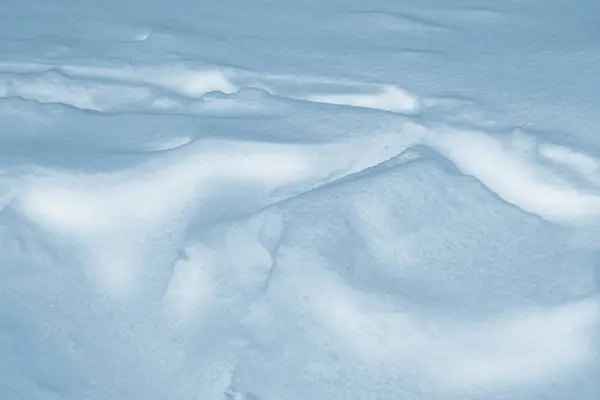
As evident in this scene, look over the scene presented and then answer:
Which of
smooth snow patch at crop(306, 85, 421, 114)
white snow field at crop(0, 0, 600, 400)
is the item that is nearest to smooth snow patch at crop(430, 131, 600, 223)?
white snow field at crop(0, 0, 600, 400)

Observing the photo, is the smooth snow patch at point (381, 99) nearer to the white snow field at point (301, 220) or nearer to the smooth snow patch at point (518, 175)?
the white snow field at point (301, 220)

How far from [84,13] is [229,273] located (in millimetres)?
1221

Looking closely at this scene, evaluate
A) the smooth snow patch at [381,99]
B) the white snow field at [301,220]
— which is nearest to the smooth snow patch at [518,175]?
the white snow field at [301,220]

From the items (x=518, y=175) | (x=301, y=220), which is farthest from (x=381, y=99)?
(x=301, y=220)

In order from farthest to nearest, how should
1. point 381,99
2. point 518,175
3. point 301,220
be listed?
point 381,99, point 518,175, point 301,220

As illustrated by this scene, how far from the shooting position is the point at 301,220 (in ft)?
4.49

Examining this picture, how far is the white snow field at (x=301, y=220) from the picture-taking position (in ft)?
3.85

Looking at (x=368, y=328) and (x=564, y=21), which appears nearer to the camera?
(x=368, y=328)

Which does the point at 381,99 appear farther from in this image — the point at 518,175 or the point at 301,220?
the point at 301,220

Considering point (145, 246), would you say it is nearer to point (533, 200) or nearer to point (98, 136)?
point (98, 136)

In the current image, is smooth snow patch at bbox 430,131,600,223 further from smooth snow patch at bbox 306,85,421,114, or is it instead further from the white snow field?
smooth snow patch at bbox 306,85,421,114

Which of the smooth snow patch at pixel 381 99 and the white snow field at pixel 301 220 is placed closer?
the white snow field at pixel 301 220

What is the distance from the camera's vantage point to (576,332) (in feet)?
3.97

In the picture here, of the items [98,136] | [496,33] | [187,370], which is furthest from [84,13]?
[187,370]
